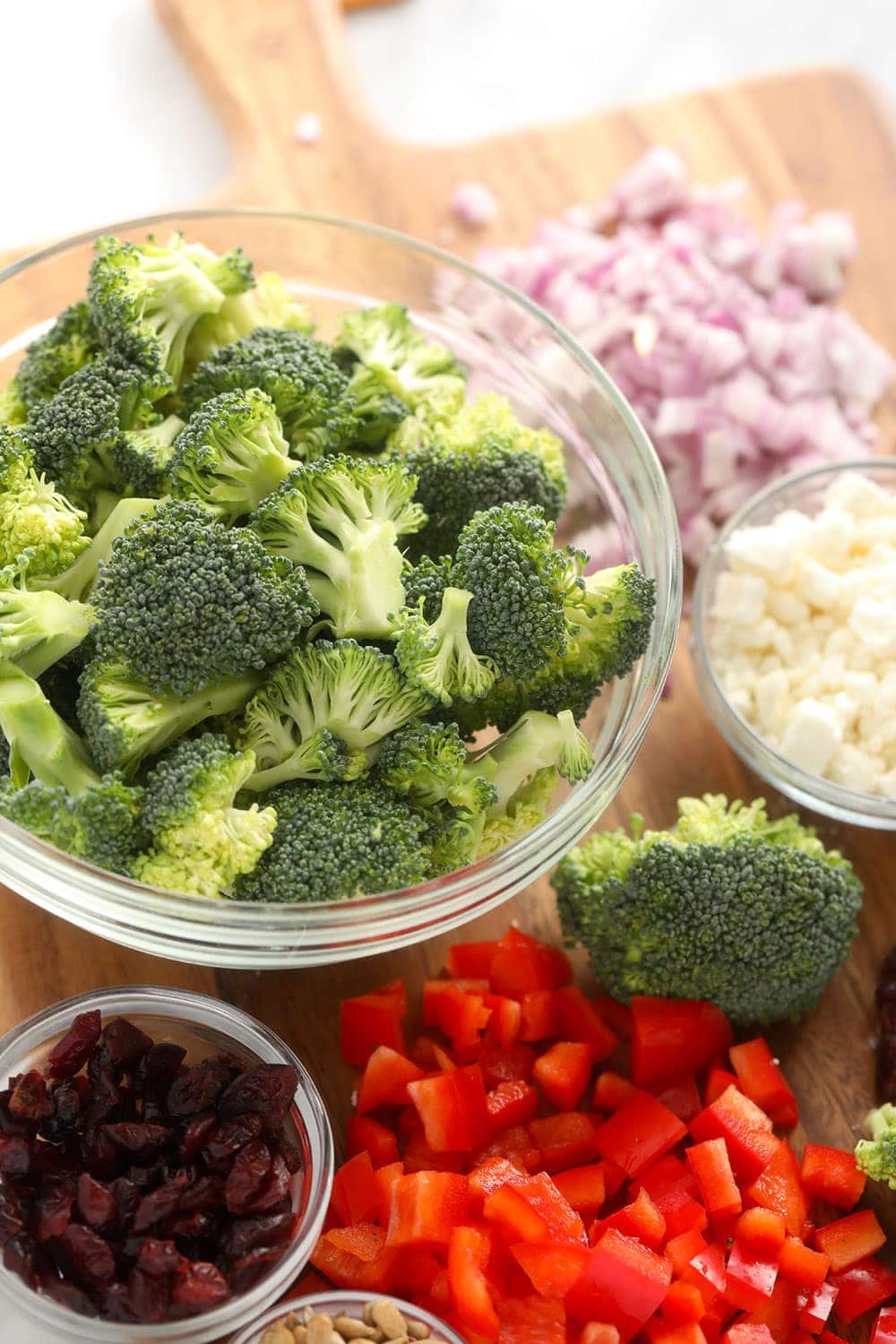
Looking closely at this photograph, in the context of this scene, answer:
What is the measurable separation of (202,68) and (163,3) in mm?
194

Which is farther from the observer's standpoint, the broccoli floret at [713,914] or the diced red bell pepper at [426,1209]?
the broccoli floret at [713,914]

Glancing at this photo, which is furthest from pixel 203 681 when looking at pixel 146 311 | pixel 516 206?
pixel 516 206

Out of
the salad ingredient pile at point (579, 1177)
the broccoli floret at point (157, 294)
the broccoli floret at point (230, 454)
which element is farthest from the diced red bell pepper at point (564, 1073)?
the broccoli floret at point (157, 294)

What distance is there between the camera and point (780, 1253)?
7.60ft

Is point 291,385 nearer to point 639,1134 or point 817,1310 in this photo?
point 639,1134

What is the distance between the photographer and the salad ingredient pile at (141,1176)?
200 cm

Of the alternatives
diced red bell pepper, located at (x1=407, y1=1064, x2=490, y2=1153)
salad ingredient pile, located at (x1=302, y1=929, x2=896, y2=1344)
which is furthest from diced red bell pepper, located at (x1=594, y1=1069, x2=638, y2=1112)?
diced red bell pepper, located at (x1=407, y1=1064, x2=490, y2=1153)

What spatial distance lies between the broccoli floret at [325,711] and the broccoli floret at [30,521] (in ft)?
1.19

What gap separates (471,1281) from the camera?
2.17m

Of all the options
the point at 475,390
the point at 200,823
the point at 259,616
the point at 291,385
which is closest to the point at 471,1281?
the point at 200,823

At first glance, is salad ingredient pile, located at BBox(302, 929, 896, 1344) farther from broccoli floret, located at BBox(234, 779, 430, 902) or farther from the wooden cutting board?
broccoli floret, located at BBox(234, 779, 430, 902)

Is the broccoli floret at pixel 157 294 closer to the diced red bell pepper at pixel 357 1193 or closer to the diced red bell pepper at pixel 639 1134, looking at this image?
the diced red bell pepper at pixel 357 1193

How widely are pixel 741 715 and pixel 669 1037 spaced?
61 centimetres

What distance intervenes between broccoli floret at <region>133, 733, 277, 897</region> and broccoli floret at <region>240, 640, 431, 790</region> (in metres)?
0.10
